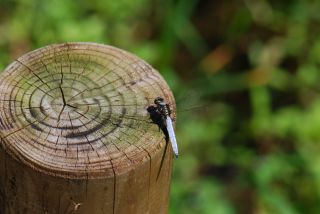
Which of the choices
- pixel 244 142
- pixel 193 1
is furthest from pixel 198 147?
pixel 193 1

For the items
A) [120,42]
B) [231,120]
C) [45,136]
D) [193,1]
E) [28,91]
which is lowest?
[45,136]

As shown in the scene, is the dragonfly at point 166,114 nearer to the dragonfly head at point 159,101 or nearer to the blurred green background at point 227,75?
the dragonfly head at point 159,101

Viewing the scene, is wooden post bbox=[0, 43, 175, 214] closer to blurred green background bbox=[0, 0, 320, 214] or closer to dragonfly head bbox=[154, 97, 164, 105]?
dragonfly head bbox=[154, 97, 164, 105]

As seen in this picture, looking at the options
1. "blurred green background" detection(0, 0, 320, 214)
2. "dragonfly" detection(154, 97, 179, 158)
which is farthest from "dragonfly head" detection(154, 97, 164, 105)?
"blurred green background" detection(0, 0, 320, 214)

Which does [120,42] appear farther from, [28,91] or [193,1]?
[28,91]

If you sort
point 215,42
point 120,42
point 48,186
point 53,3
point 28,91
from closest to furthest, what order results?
point 48,186 → point 28,91 → point 53,3 → point 120,42 → point 215,42

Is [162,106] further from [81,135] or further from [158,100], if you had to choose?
[81,135]
